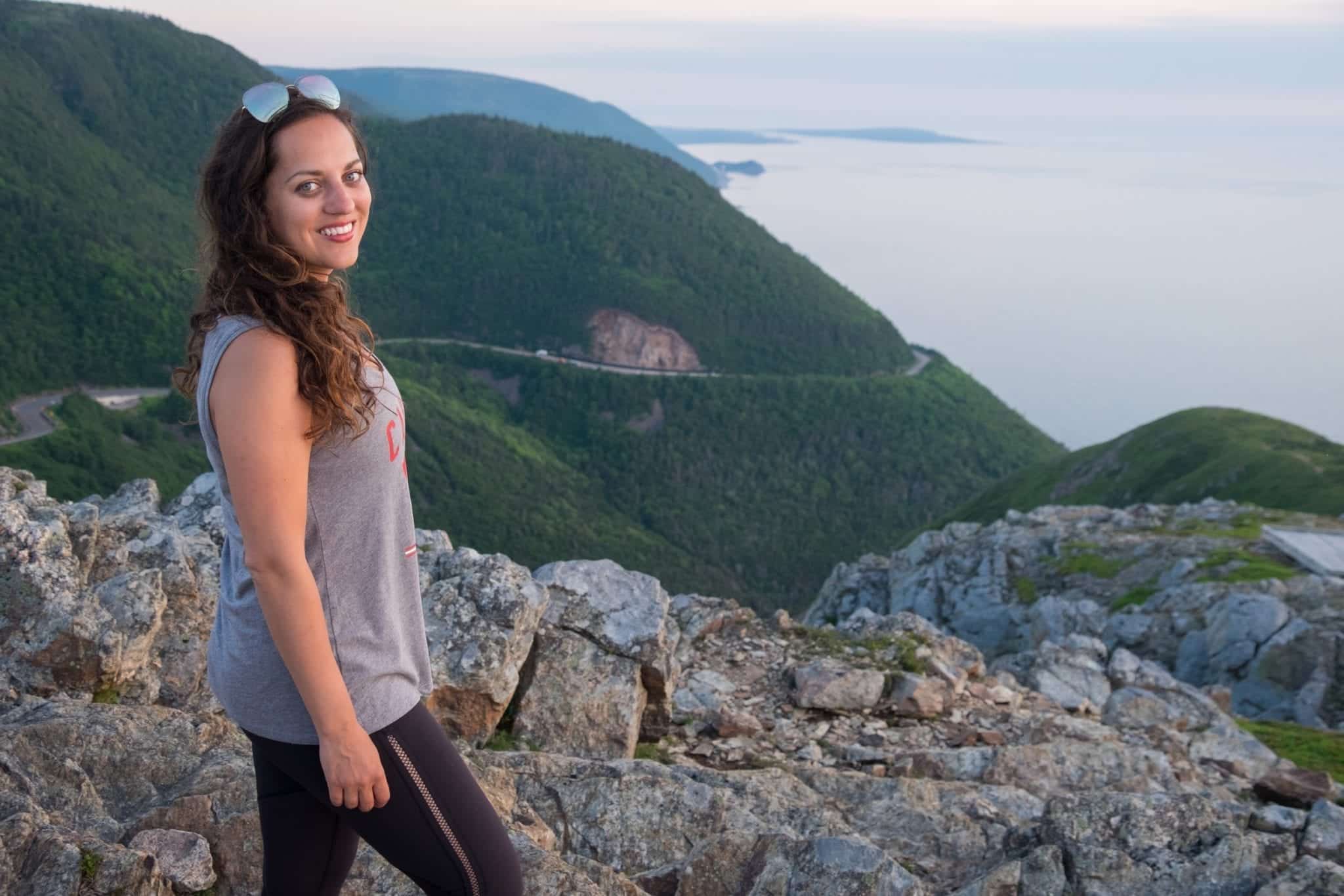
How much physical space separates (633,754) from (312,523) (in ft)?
18.4

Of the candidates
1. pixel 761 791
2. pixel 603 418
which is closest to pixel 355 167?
pixel 761 791

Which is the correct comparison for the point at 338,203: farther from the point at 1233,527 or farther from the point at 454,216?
the point at 454,216

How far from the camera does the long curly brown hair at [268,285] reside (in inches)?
112

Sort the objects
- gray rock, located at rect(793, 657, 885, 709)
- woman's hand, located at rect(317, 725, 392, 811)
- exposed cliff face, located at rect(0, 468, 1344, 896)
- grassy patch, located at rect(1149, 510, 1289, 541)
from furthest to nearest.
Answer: grassy patch, located at rect(1149, 510, 1289, 541)
gray rock, located at rect(793, 657, 885, 709)
exposed cliff face, located at rect(0, 468, 1344, 896)
woman's hand, located at rect(317, 725, 392, 811)

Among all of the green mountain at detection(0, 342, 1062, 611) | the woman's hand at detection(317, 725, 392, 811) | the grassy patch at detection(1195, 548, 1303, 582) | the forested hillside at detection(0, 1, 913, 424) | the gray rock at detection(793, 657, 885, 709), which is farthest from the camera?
the forested hillside at detection(0, 1, 913, 424)

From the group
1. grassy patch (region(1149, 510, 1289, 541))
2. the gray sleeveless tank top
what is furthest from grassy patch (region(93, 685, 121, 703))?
grassy patch (region(1149, 510, 1289, 541))

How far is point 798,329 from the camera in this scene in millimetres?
95250

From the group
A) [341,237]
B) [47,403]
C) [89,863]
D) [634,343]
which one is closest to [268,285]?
[341,237]

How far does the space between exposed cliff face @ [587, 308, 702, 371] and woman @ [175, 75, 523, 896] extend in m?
89.4

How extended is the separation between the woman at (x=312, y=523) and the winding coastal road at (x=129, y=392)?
182ft

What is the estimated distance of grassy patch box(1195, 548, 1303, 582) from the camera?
21828mm

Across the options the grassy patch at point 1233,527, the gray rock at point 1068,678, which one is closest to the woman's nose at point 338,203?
the gray rock at point 1068,678

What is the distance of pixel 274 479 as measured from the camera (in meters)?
2.79

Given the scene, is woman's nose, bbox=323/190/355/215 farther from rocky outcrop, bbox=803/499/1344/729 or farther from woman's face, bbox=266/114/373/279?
rocky outcrop, bbox=803/499/1344/729
